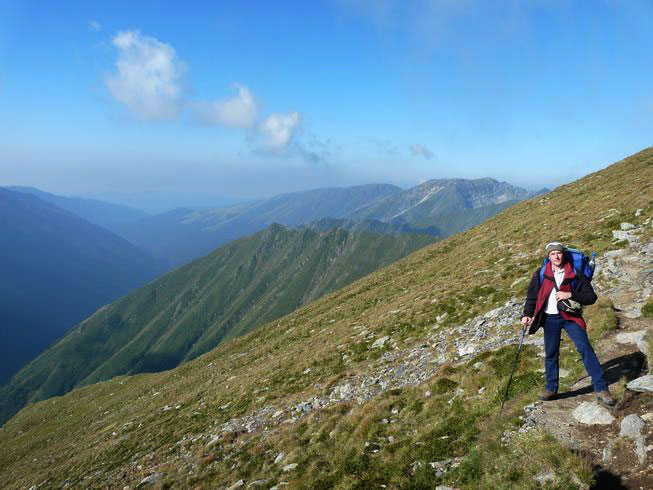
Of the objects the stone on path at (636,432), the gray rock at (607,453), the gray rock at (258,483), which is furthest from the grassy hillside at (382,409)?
the stone on path at (636,432)

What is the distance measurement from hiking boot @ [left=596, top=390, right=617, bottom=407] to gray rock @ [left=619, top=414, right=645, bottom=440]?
73cm

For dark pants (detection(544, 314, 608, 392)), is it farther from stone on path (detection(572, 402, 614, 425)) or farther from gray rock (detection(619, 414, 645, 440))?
gray rock (detection(619, 414, 645, 440))

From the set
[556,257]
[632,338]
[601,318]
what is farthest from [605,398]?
[601,318]

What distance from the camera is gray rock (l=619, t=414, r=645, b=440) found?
258 inches

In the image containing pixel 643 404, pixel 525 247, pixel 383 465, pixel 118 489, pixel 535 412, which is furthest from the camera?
pixel 525 247

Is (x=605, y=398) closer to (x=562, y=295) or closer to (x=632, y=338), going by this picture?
(x=562, y=295)

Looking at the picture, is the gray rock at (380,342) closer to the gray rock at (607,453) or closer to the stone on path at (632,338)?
the stone on path at (632,338)

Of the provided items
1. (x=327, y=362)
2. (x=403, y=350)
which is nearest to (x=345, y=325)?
(x=327, y=362)

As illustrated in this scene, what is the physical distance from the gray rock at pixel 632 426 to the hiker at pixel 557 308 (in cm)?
128

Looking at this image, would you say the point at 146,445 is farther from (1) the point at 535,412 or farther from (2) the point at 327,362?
(1) the point at 535,412

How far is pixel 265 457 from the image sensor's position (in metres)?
12.8

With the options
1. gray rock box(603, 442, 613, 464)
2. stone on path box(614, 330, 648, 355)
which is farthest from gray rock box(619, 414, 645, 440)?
stone on path box(614, 330, 648, 355)

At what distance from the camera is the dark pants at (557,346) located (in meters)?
8.24

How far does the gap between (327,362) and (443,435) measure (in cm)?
1181
